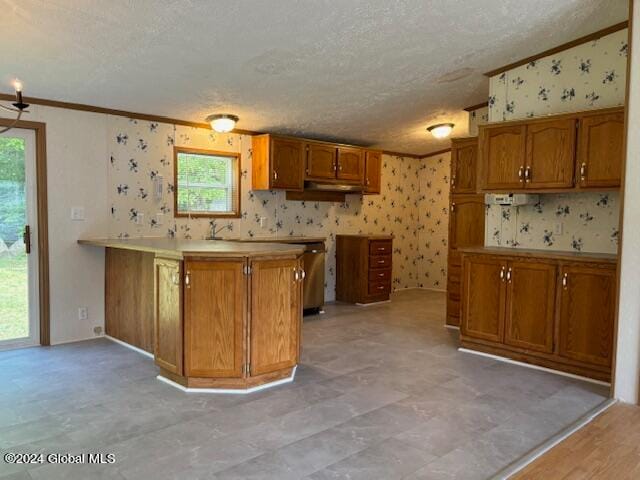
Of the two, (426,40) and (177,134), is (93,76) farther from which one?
(426,40)

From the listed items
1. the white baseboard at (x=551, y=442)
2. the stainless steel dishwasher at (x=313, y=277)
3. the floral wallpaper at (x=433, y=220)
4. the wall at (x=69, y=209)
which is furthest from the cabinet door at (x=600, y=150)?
the wall at (x=69, y=209)

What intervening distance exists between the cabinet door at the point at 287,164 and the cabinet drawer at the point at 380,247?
4.39 ft

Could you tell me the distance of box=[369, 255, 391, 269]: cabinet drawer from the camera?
6714 millimetres

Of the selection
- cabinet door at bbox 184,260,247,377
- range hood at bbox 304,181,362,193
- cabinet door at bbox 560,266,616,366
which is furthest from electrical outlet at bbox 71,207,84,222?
cabinet door at bbox 560,266,616,366

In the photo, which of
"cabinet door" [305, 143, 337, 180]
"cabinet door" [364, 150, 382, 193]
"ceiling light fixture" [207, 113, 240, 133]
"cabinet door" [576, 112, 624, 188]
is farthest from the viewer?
"cabinet door" [364, 150, 382, 193]

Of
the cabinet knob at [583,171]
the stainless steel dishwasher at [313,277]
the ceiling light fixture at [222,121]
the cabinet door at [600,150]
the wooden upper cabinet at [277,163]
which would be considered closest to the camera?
the cabinet door at [600,150]

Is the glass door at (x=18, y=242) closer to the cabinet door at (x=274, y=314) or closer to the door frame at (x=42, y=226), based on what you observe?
the door frame at (x=42, y=226)

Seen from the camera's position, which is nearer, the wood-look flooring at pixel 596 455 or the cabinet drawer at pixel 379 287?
the wood-look flooring at pixel 596 455

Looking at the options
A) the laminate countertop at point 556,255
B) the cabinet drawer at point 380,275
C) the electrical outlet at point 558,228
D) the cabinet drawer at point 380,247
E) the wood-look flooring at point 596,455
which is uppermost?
the electrical outlet at point 558,228

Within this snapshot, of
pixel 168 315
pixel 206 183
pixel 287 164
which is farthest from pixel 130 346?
pixel 287 164

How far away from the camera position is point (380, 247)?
6797 mm

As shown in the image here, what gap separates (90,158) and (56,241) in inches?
33.6

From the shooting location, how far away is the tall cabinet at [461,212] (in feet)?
17.8

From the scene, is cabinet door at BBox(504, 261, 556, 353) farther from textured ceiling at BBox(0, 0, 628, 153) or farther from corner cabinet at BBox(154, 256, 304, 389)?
corner cabinet at BBox(154, 256, 304, 389)
